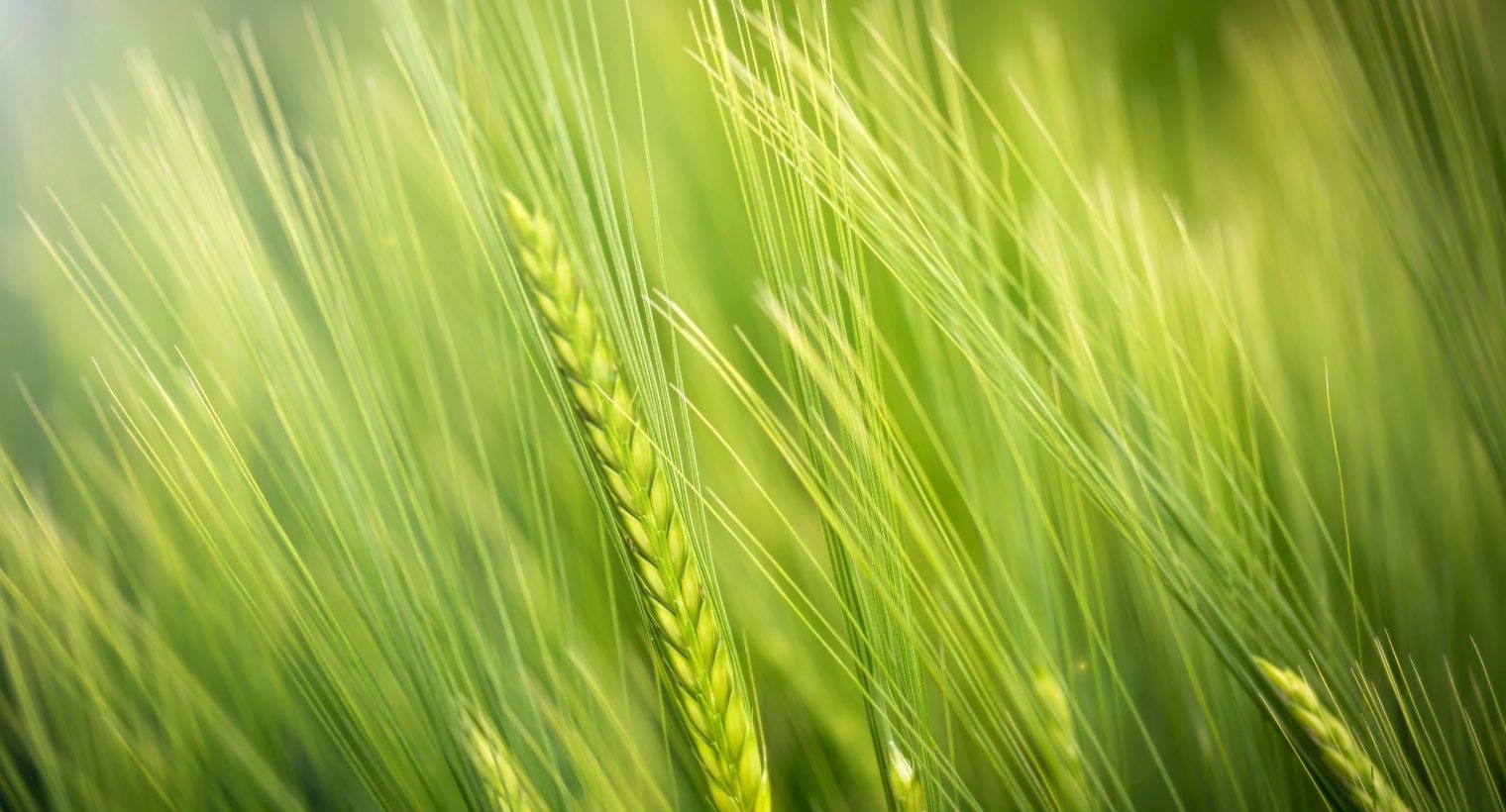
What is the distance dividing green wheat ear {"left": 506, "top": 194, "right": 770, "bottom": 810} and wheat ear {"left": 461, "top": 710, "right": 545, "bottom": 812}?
0.09 m

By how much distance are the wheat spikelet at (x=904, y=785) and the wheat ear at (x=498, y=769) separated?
0.16 meters

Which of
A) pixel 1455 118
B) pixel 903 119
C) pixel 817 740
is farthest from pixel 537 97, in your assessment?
pixel 1455 118

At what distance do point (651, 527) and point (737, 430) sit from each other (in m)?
0.21

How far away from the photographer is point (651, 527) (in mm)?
349

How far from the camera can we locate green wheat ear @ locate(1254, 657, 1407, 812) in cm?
35

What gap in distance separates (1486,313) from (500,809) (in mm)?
598

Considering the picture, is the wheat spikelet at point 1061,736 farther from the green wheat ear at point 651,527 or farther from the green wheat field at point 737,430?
the green wheat ear at point 651,527

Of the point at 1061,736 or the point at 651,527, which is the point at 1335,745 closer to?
the point at 1061,736

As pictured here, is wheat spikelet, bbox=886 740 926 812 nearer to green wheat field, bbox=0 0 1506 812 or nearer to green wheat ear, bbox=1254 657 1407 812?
green wheat field, bbox=0 0 1506 812

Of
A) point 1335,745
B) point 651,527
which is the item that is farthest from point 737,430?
point 1335,745

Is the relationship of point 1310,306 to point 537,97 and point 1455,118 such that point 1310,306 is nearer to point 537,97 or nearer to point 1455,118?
point 1455,118

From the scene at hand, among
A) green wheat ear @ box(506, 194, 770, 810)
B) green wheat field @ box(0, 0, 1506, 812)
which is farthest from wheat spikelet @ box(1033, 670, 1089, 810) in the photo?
green wheat ear @ box(506, 194, 770, 810)

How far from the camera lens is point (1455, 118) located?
49cm

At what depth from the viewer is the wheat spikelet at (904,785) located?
0.37 meters
